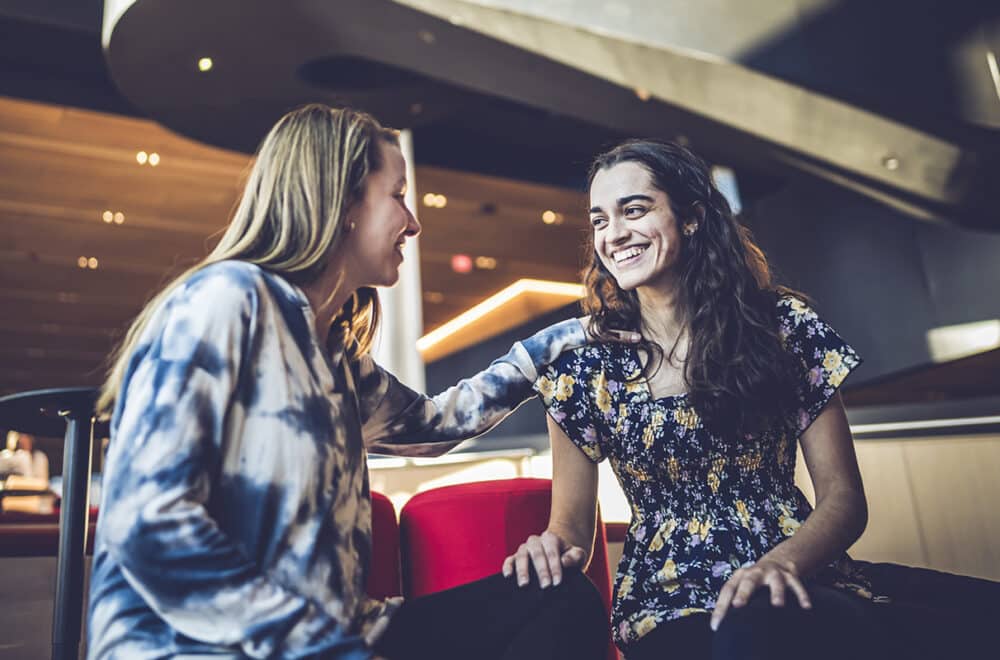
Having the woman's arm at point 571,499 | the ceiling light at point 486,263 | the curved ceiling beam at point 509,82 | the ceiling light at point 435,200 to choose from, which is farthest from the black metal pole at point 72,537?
the ceiling light at point 486,263

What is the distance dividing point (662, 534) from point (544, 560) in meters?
0.21

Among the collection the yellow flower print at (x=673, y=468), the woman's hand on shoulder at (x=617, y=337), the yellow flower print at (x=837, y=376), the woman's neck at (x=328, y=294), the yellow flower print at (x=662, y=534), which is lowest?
the yellow flower print at (x=662, y=534)

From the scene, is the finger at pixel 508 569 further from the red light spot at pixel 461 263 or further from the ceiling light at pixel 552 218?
the red light spot at pixel 461 263

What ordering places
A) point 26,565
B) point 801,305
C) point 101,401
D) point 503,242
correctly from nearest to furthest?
point 101,401, point 801,305, point 26,565, point 503,242

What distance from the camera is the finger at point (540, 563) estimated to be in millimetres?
1257

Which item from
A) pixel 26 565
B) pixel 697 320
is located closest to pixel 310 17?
pixel 26 565

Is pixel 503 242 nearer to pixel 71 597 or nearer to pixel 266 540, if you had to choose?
pixel 71 597

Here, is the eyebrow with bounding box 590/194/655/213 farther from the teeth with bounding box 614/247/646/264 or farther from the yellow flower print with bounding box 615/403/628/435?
the yellow flower print with bounding box 615/403/628/435

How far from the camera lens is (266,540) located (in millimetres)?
972

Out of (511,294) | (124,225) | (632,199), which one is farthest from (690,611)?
(124,225)

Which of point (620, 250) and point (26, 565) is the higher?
point (620, 250)

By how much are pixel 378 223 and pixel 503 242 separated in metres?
7.82

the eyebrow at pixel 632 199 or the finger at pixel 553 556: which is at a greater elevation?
the eyebrow at pixel 632 199

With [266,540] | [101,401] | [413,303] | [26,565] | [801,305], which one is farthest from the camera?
[413,303]
